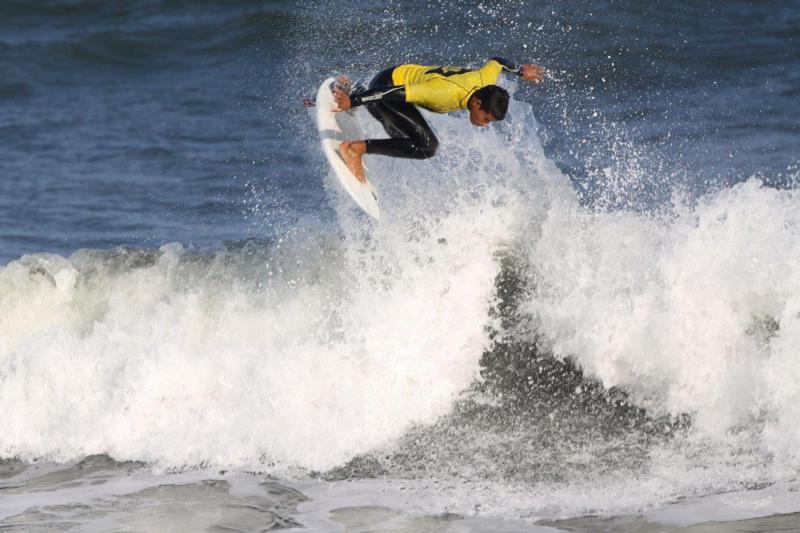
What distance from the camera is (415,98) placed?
24.0 ft

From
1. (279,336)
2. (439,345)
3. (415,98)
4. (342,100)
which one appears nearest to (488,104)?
(415,98)

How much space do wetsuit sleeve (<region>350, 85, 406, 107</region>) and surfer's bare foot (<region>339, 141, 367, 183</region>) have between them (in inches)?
13.1

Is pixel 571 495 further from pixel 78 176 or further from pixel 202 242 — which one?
pixel 78 176

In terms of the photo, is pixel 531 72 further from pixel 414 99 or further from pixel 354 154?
pixel 354 154

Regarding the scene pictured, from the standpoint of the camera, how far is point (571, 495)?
5742 millimetres

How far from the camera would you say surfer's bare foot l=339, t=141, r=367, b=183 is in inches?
298

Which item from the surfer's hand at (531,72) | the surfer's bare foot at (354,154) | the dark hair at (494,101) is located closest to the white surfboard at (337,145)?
the surfer's bare foot at (354,154)

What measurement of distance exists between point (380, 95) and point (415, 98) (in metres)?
0.25

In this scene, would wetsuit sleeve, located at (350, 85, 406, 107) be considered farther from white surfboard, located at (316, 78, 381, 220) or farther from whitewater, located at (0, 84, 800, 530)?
whitewater, located at (0, 84, 800, 530)

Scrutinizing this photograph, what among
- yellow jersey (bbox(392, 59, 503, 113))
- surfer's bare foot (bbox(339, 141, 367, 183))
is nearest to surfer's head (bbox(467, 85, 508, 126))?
yellow jersey (bbox(392, 59, 503, 113))

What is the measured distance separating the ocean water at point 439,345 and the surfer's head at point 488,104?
52.9 inches

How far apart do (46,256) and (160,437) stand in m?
3.07

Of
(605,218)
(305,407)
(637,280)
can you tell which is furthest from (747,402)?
(305,407)

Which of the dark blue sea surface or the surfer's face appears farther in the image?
the dark blue sea surface
